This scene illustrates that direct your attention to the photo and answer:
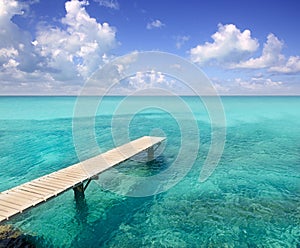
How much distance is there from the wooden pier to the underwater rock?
1.34 meters

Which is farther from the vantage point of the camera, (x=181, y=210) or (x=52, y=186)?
(x=181, y=210)

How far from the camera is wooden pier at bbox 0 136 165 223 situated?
8.76m

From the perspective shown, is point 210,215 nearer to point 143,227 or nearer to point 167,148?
point 143,227

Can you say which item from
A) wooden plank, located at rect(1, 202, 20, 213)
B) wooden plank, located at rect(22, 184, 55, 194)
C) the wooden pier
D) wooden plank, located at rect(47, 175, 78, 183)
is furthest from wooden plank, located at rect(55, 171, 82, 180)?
wooden plank, located at rect(1, 202, 20, 213)

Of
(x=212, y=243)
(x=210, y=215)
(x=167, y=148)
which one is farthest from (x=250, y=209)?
(x=167, y=148)

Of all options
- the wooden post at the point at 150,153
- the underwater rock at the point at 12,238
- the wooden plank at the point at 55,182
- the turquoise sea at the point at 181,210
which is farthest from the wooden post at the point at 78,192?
the wooden post at the point at 150,153

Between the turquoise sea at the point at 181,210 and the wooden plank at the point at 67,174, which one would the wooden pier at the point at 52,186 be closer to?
the wooden plank at the point at 67,174

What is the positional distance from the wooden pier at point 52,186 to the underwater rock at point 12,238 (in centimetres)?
134

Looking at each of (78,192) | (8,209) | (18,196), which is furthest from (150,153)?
(8,209)

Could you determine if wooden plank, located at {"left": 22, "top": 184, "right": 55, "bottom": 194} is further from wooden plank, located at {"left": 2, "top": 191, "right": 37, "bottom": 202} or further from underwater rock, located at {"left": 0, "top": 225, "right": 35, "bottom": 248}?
underwater rock, located at {"left": 0, "top": 225, "right": 35, "bottom": 248}

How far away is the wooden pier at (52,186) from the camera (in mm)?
8758

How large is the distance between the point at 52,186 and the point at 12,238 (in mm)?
2194

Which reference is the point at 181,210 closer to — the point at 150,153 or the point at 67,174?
the point at 67,174

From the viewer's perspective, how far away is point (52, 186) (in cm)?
1039
